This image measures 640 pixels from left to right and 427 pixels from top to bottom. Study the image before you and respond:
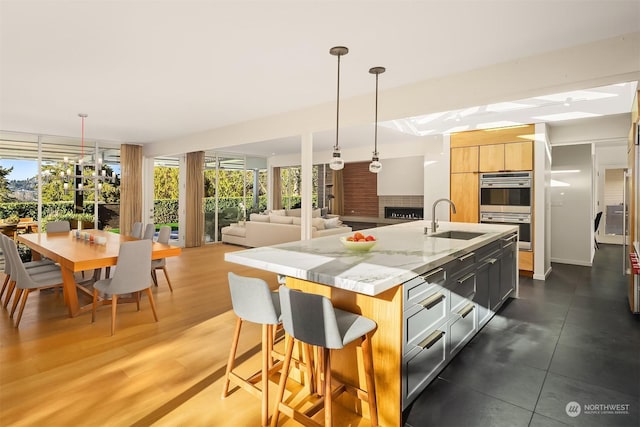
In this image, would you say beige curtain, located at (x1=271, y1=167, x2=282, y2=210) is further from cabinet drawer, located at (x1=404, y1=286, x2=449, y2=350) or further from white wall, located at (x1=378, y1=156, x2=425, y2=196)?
cabinet drawer, located at (x1=404, y1=286, x2=449, y2=350)

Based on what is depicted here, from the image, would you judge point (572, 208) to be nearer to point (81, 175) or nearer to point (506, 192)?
point (506, 192)

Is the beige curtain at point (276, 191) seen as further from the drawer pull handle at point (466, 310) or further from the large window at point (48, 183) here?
the drawer pull handle at point (466, 310)

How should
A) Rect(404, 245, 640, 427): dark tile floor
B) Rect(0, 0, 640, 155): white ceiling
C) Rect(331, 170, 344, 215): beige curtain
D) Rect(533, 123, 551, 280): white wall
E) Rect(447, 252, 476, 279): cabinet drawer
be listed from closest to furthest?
1. Rect(404, 245, 640, 427): dark tile floor
2. Rect(0, 0, 640, 155): white ceiling
3. Rect(447, 252, 476, 279): cabinet drawer
4. Rect(533, 123, 551, 280): white wall
5. Rect(331, 170, 344, 215): beige curtain

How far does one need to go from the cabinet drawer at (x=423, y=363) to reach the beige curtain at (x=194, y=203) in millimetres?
7415

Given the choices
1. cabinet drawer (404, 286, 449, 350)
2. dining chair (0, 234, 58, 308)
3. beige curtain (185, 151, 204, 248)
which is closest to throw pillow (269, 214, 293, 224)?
beige curtain (185, 151, 204, 248)

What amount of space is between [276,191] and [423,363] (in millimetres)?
9231

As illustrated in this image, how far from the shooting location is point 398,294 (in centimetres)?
187

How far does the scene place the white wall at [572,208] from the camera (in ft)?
20.7

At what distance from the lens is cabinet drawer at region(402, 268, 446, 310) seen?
1911mm

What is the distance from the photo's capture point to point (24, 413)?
208cm

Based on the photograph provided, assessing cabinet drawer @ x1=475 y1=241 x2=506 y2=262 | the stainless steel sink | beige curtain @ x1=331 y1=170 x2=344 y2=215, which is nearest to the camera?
cabinet drawer @ x1=475 y1=241 x2=506 y2=262

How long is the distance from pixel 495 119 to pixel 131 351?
5593 millimetres

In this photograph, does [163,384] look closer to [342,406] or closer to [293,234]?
[342,406]

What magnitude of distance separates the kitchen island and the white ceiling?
5.27 ft
